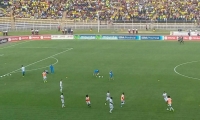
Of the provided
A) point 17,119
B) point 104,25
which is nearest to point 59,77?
point 17,119

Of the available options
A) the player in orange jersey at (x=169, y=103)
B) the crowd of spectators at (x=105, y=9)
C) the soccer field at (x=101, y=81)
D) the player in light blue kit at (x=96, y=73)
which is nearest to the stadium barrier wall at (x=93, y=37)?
the soccer field at (x=101, y=81)

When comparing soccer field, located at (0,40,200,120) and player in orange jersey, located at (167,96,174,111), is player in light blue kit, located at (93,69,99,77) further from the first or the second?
player in orange jersey, located at (167,96,174,111)

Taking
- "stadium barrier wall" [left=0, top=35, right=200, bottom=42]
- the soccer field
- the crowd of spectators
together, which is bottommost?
the soccer field

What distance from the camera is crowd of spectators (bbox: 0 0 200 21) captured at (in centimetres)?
9206

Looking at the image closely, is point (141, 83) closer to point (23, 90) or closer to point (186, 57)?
point (23, 90)

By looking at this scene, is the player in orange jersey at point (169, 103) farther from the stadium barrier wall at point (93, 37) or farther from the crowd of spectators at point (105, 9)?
the crowd of spectators at point (105, 9)

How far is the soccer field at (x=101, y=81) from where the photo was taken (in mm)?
28062

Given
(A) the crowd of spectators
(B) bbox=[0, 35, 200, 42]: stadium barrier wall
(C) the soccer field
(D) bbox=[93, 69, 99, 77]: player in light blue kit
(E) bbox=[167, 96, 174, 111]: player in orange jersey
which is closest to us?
(E) bbox=[167, 96, 174, 111]: player in orange jersey

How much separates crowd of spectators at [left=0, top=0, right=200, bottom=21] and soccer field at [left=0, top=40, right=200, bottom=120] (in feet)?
97.3

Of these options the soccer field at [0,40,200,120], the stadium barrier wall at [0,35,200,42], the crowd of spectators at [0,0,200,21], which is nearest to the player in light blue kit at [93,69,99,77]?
the soccer field at [0,40,200,120]

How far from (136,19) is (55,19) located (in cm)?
2073

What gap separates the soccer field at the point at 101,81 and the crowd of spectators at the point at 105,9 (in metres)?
29.7

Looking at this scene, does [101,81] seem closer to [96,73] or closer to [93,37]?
[96,73]

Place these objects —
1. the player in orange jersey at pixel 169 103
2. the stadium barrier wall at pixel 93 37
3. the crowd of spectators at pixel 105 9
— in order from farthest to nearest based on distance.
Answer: the crowd of spectators at pixel 105 9 → the stadium barrier wall at pixel 93 37 → the player in orange jersey at pixel 169 103
